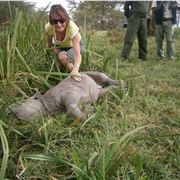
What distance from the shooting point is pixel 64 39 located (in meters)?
4.40

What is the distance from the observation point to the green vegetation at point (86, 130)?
257 centimetres

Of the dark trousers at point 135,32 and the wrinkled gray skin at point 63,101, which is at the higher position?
the dark trousers at point 135,32

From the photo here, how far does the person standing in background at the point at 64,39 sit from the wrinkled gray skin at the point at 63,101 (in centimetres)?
15

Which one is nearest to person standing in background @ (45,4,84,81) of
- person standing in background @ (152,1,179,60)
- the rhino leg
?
the rhino leg

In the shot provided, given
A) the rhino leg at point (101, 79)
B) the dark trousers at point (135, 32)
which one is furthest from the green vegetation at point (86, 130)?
the dark trousers at point (135, 32)

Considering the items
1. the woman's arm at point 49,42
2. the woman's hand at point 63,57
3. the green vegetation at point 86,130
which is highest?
the woman's arm at point 49,42

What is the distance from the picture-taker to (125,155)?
2371 mm

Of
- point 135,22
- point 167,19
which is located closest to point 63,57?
point 135,22

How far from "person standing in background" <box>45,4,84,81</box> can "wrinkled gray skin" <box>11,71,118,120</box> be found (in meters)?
0.15

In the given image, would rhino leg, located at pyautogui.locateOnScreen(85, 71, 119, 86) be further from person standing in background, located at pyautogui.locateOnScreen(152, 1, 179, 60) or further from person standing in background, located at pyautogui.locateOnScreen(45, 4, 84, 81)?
person standing in background, located at pyautogui.locateOnScreen(152, 1, 179, 60)

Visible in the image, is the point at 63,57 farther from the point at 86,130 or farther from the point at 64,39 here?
the point at 86,130

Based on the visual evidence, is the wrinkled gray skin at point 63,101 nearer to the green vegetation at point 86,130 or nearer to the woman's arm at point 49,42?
the green vegetation at point 86,130

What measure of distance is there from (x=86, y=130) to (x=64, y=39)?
1513 millimetres

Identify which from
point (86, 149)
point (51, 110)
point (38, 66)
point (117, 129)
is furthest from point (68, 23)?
point (86, 149)
